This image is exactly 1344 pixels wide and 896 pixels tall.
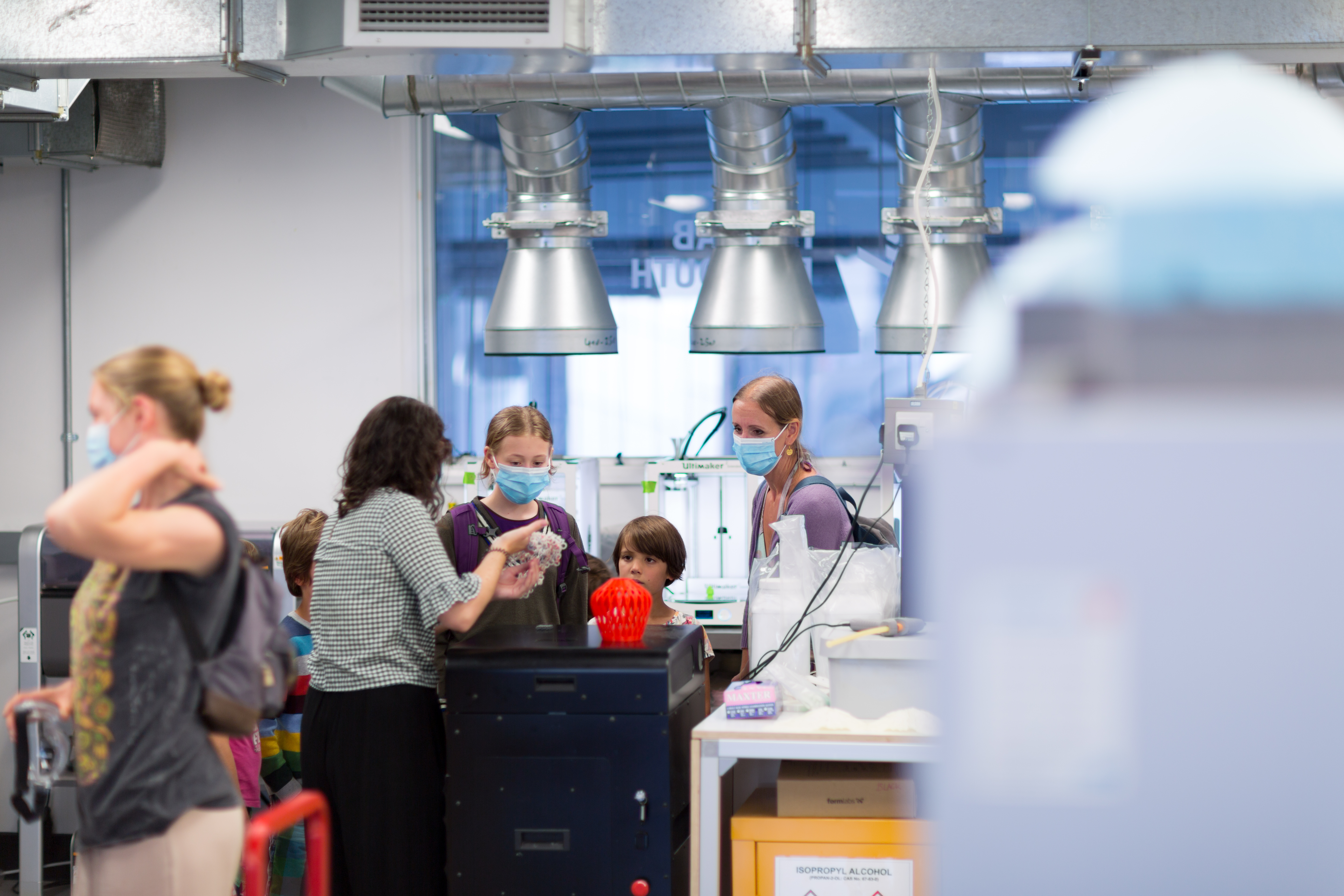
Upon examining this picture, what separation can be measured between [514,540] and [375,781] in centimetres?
55

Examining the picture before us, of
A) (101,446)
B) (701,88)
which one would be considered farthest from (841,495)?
(101,446)

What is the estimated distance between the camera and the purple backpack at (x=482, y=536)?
2867 millimetres

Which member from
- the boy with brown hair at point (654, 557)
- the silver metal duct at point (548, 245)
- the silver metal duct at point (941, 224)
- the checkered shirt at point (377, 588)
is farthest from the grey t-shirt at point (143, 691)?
the silver metal duct at point (941, 224)

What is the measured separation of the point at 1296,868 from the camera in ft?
3.19

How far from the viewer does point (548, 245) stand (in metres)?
3.87

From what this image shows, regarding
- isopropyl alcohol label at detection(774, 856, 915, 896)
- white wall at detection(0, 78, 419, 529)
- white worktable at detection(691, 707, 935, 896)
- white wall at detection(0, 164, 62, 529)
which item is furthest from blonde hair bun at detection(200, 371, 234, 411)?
white wall at detection(0, 164, 62, 529)

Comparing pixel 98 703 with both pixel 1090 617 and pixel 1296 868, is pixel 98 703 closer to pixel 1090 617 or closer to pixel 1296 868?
pixel 1090 617

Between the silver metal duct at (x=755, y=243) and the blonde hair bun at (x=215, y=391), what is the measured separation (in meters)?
2.27

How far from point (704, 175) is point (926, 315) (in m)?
1.34

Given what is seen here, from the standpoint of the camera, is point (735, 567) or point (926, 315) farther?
point (735, 567)

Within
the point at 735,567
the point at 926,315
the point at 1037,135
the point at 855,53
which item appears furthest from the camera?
the point at 1037,135

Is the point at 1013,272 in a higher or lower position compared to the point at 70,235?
lower

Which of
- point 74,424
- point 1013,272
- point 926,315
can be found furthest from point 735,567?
point 1013,272

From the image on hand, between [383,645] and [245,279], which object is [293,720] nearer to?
[383,645]
